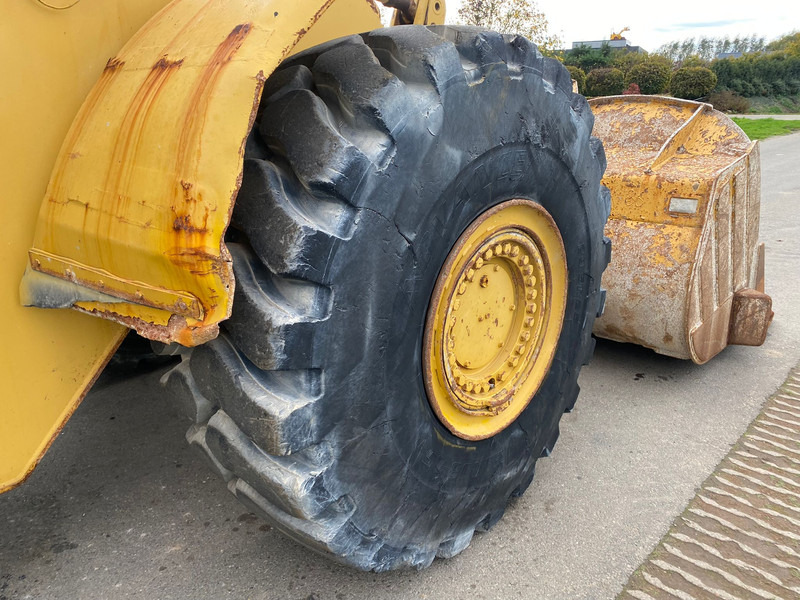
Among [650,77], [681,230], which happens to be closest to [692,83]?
[650,77]

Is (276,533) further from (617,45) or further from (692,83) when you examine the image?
(617,45)

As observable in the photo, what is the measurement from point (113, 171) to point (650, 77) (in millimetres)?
24543

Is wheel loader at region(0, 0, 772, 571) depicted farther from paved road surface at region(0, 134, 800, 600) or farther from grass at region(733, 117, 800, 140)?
grass at region(733, 117, 800, 140)

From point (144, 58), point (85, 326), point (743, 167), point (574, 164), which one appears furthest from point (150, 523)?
point (743, 167)

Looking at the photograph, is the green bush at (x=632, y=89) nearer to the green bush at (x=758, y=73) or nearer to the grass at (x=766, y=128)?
the grass at (x=766, y=128)

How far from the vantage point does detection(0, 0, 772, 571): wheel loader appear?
1.17m

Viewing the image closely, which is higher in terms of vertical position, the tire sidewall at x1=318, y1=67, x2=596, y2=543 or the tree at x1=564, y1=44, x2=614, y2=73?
the tire sidewall at x1=318, y1=67, x2=596, y2=543

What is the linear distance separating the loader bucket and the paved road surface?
35 centimetres

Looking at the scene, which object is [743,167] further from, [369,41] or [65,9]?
[65,9]

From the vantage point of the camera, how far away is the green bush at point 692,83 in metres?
22.8

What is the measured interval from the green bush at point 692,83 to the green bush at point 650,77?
→ 0.72 meters

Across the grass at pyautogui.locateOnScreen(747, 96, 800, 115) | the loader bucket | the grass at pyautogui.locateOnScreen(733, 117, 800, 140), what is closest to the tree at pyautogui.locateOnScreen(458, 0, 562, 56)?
the grass at pyautogui.locateOnScreen(733, 117, 800, 140)

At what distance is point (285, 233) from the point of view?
1.17 metres

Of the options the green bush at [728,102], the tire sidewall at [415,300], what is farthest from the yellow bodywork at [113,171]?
the green bush at [728,102]
